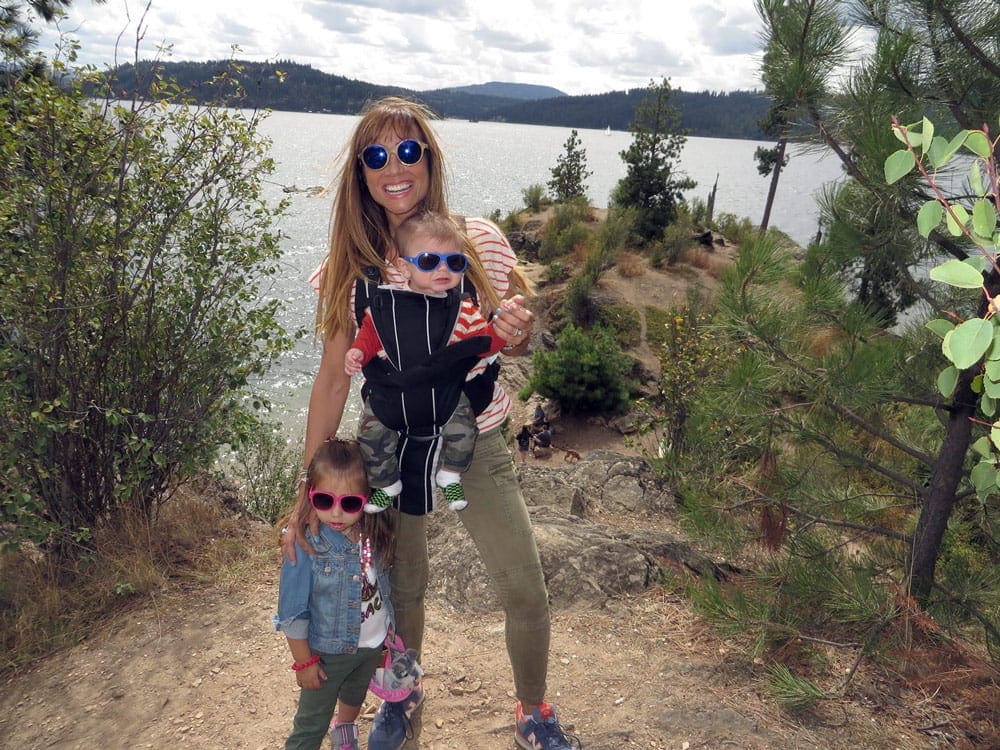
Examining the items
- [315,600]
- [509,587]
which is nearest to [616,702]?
[509,587]

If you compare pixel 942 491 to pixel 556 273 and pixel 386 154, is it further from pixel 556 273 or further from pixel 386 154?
pixel 556 273

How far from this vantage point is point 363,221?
230 centimetres

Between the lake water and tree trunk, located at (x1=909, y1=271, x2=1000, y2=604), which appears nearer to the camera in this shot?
tree trunk, located at (x1=909, y1=271, x2=1000, y2=604)

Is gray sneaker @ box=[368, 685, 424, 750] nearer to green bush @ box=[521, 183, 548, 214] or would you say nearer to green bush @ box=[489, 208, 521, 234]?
green bush @ box=[489, 208, 521, 234]

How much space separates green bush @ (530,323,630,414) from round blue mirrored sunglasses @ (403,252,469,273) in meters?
13.1

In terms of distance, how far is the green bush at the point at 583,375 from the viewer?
50.1 feet

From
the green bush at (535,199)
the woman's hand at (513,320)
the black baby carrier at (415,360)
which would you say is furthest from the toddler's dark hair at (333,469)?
the green bush at (535,199)

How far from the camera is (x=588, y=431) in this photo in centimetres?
1557

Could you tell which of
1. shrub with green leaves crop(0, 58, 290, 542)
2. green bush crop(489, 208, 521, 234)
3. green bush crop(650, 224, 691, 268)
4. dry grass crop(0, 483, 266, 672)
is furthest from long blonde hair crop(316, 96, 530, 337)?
green bush crop(489, 208, 521, 234)

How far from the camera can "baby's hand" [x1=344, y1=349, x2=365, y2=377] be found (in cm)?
215

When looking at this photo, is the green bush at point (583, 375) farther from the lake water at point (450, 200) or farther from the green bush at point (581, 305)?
the lake water at point (450, 200)

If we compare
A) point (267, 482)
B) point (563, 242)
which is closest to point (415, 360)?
point (267, 482)

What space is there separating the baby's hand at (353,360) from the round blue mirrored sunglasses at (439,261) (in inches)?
13.3

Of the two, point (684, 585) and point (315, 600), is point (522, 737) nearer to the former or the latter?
point (315, 600)
